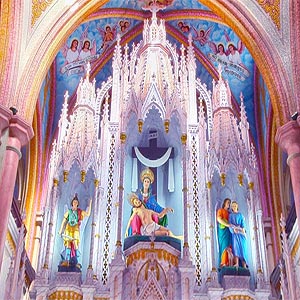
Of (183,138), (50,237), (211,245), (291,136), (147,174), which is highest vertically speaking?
(183,138)

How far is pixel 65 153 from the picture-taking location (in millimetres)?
14492

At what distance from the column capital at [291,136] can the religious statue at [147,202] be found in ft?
12.0

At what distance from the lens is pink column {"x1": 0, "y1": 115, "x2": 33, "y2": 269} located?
10844 mm

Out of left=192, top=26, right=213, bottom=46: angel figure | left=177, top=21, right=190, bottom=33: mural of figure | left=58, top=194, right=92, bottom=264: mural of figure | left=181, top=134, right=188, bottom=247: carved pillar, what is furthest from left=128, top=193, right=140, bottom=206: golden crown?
left=177, top=21, right=190, bottom=33: mural of figure

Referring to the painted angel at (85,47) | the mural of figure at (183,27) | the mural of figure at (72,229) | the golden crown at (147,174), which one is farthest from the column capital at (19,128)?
the mural of figure at (183,27)

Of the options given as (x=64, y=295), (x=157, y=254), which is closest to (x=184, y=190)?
(x=157, y=254)

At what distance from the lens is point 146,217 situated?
13898 millimetres

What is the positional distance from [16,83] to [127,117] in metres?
3.33

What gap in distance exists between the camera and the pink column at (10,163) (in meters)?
10.8

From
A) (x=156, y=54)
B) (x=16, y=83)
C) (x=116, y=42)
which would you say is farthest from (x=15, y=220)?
(x=116, y=42)

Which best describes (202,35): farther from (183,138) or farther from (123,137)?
(123,137)

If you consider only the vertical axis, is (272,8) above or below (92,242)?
above

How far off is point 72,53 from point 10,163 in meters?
7.36

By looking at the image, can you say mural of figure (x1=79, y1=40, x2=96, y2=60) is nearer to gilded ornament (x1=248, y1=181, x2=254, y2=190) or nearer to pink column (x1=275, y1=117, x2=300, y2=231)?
gilded ornament (x1=248, y1=181, x2=254, y2=190)
